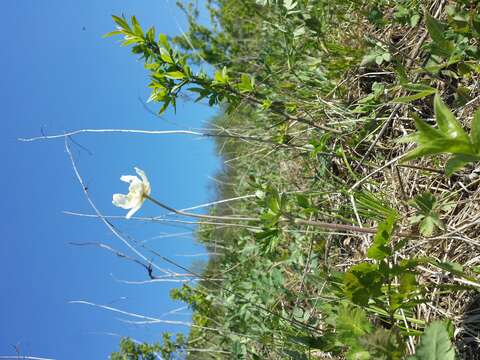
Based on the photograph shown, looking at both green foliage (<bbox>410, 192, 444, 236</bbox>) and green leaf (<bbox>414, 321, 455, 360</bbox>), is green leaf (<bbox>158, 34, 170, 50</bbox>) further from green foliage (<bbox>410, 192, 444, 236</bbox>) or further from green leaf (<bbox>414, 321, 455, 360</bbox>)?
green leaf (<bbox>414, 321, 455, 360</bbox>)

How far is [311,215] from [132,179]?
33.1 inches

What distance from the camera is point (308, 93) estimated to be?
2131mm

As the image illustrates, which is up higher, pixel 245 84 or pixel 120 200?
pixel 245 84

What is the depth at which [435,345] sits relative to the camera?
0.95m

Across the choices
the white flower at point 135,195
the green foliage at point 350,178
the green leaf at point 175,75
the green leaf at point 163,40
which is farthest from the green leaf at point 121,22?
the white flower at point 135,195

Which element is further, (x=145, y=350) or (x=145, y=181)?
(x=145, y=350)

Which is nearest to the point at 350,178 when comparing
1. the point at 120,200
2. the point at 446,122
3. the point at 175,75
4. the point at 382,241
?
the point at 175,75

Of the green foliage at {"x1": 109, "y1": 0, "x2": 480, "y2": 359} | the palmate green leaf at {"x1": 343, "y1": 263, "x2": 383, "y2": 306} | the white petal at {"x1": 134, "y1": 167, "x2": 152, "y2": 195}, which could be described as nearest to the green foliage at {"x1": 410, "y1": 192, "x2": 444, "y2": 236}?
the green foliage at {"x1": 109, "y1": 0, "x2": 480, "y2": 359}

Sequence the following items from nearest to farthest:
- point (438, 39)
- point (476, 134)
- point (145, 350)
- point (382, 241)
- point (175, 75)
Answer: point (476, 134)
point (382, 241)
point (438, 39)
point (175, 75)
point (145, 350)

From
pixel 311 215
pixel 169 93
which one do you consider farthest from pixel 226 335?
pixel 169 93

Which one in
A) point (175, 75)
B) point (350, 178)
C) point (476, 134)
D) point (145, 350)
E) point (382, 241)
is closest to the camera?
point (476, 134)

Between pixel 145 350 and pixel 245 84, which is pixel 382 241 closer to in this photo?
pixel 245 84

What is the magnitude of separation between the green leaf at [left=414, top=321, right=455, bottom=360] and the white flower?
687mm

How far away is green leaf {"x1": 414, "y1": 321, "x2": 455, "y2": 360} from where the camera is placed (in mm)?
948
